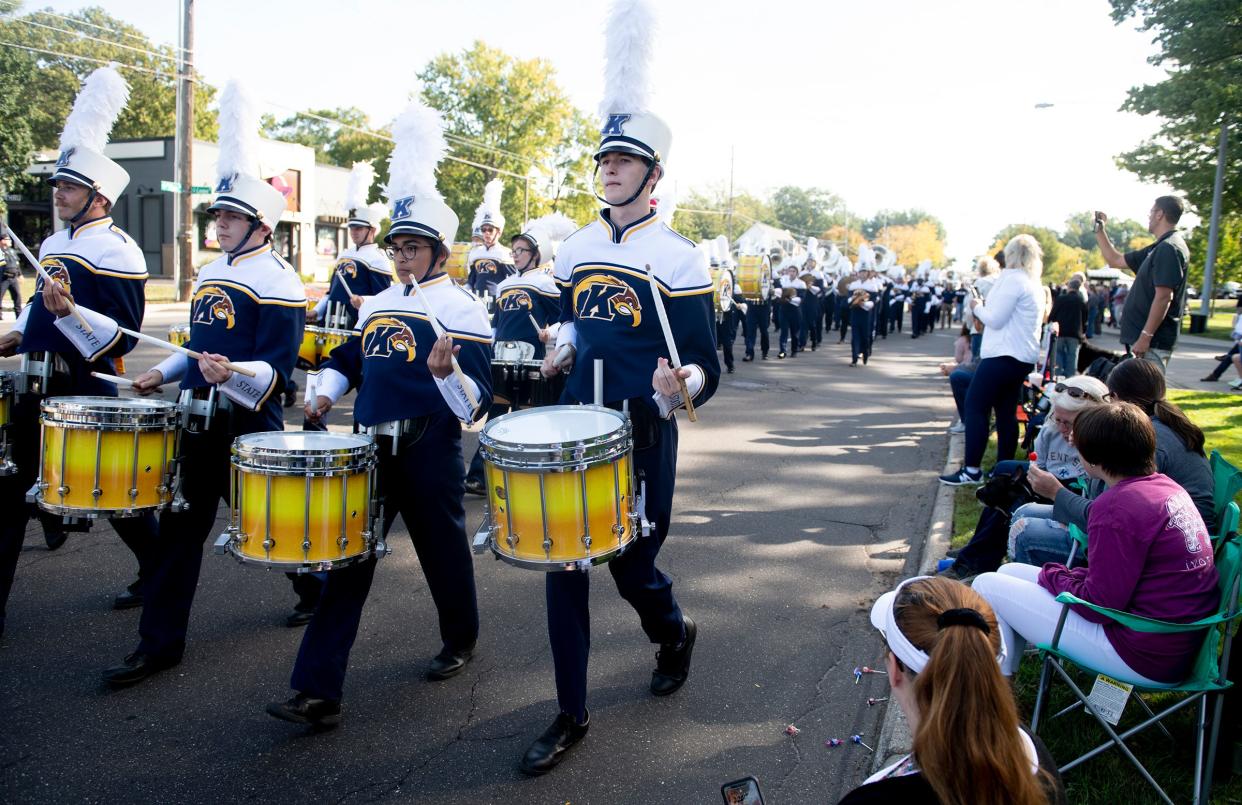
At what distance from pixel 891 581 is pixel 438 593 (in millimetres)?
2989

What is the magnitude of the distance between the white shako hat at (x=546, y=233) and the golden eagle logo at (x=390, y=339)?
4.33 meters

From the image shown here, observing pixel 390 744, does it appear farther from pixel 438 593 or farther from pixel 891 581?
pixel 891 581

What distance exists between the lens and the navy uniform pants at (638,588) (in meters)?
3.72

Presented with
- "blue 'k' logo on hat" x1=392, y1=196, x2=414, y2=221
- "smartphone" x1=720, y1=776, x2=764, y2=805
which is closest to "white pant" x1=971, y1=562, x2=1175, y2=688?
"smartphone" x1=720, y1=776, x2=764, y2=805

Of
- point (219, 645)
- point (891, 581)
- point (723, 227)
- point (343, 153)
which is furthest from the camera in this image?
point (723, 227)

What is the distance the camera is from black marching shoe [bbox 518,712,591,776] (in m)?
3.61

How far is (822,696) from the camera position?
171 inches


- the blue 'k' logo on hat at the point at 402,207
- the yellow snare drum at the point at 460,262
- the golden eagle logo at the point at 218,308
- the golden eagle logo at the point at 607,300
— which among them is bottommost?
the golden eagle logo at the point at 218,308

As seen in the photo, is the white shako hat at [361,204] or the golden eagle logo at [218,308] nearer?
the golden eagle logo at [218,308]

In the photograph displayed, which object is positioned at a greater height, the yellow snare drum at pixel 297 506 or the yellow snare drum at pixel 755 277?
the yellow snare drum at pixel 755 277

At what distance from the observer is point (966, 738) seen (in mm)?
1747

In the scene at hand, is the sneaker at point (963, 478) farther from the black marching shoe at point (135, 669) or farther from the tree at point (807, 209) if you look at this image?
the tree at point (807, 209)

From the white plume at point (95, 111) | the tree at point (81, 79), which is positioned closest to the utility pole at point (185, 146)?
the tree at point (81, 79)

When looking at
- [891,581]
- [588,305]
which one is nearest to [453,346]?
[588,305]
